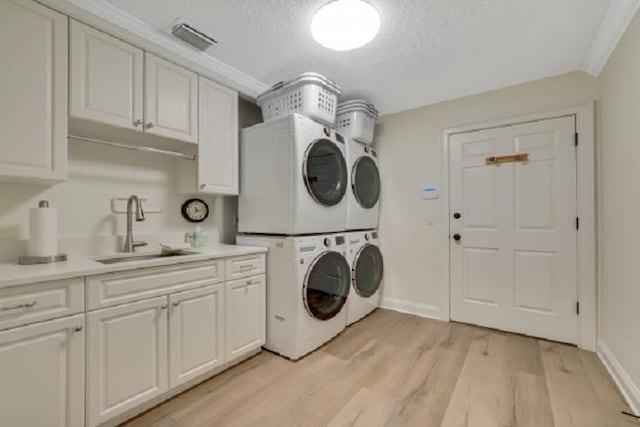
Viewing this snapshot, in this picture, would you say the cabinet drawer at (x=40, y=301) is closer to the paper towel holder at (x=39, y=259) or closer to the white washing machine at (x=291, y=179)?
the paper towel holder at (x=39, y=259)

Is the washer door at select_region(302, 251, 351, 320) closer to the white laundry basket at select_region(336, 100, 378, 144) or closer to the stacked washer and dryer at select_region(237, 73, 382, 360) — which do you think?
the stacked washer and dryer at select_region(237, 73, 382, 360)

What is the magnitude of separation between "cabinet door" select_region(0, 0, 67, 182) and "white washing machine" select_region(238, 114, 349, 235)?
1.14m

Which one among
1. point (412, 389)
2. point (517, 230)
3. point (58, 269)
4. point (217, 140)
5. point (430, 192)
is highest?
point (217, 140)

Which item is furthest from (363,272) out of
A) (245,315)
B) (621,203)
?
(621,203)

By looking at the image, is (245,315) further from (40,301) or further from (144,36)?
(144,36)

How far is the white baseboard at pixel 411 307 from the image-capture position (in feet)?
9.46

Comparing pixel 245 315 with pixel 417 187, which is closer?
pixel 245 315

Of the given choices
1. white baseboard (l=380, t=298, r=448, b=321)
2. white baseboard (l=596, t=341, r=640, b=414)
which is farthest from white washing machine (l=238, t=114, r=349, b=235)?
white baseboard (l=596, t=341, r=640, b=414)

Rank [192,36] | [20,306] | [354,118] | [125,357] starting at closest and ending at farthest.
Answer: [20,306] < [125,357] < [192,36] < [354,118]

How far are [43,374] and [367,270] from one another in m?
2.40

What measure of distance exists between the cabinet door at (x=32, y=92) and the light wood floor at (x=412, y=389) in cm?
Result: 139

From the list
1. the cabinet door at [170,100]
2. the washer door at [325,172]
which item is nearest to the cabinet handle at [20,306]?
the cabinet door at [170,100]

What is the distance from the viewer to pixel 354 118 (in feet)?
8.97

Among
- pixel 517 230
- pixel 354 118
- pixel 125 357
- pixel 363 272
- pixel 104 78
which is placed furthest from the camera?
pixel 363 272
